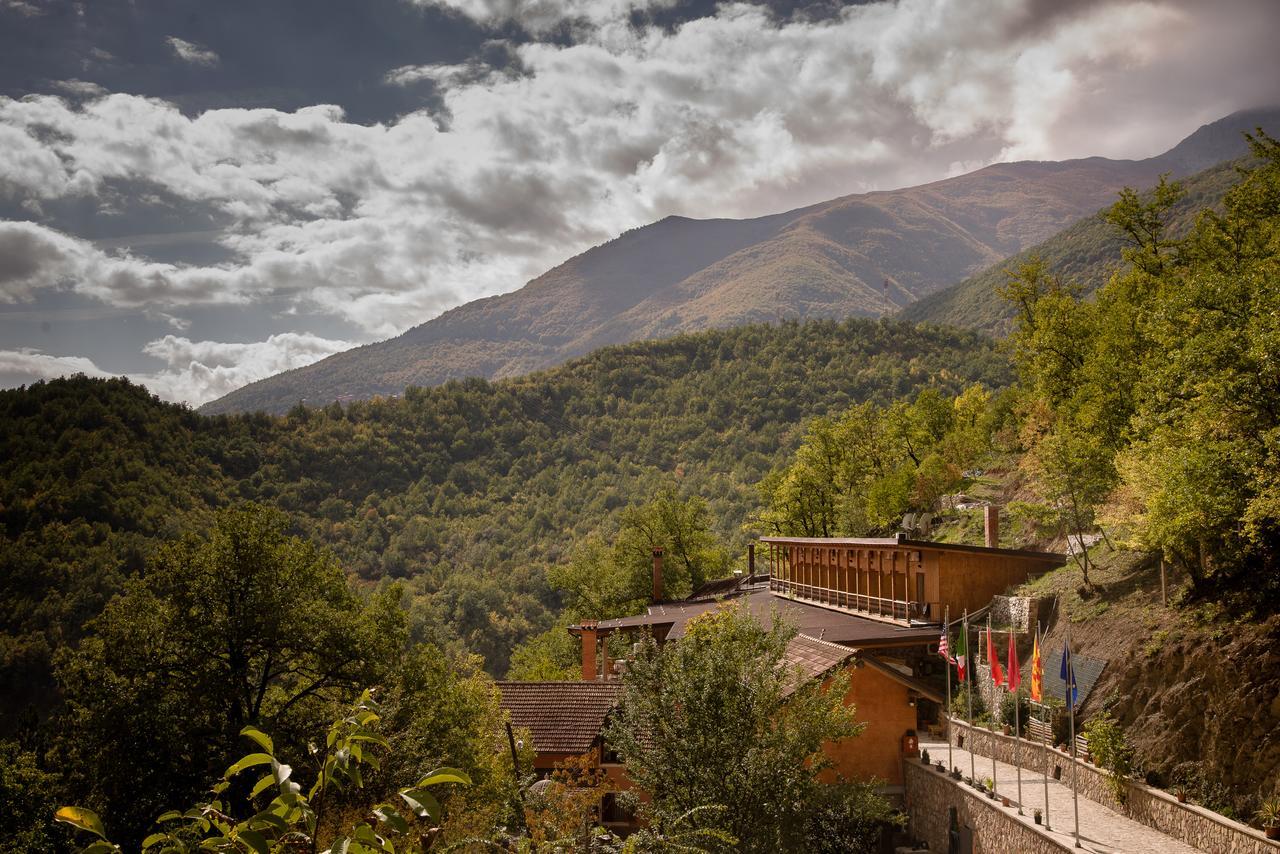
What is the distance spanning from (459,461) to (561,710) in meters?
130

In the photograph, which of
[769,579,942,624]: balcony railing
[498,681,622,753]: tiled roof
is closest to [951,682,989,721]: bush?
[769,579,942,624]: balcony railing

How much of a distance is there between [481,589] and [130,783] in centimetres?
9311

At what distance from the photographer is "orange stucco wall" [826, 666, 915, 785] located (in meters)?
25.3

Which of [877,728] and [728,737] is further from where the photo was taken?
[877,728]

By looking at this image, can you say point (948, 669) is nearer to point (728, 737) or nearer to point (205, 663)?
point (728, 737)

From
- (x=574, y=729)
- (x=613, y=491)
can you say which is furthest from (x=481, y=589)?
(x=574, y=729)

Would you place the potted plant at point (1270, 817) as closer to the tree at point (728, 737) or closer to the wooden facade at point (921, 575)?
the tree at point (728, 737)

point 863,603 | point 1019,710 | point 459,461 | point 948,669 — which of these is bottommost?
point 1019,710

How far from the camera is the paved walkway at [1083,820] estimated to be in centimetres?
1675

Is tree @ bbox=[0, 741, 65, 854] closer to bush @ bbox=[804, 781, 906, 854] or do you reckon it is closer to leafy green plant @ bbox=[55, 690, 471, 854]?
bush @ bbox=[804, 781, 906, 854]

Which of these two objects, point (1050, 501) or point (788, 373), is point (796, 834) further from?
point (788, 373)

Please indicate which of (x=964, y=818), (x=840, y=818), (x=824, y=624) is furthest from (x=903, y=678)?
(x=824, y=624)

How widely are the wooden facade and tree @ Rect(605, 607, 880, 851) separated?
1386 centimetres

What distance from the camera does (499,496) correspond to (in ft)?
491
